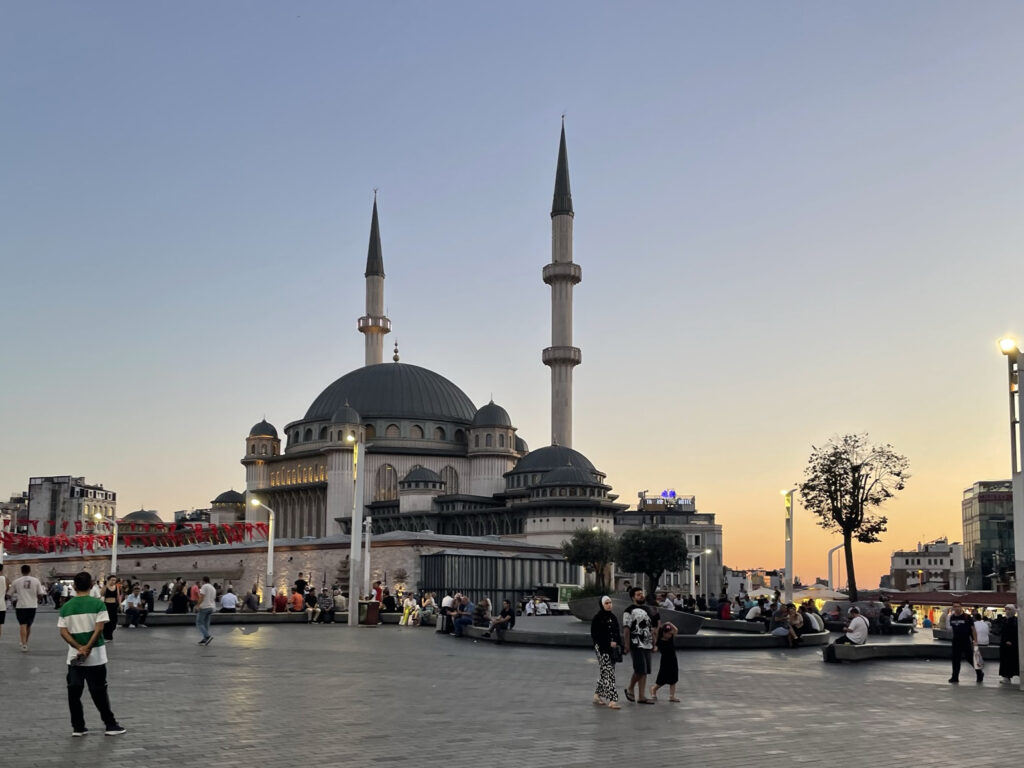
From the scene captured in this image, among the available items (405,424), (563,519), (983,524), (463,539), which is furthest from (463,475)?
(983,524)

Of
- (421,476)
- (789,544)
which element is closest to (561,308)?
(421,476)

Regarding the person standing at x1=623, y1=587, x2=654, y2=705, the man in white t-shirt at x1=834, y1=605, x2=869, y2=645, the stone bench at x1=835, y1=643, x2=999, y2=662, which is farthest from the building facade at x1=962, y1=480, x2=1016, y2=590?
the person standing at x1=623, y1=587, x2=654, y2=705

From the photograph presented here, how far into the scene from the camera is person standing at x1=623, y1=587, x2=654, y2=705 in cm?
1562

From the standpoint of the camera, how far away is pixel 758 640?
28.1 metres

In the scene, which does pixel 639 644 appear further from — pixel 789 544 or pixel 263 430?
pixel 263 430

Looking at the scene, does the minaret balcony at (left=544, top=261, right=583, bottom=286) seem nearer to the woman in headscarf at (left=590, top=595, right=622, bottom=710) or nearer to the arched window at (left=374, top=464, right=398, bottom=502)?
the arched window at (left=374, top=464, right=398, bottom=502)

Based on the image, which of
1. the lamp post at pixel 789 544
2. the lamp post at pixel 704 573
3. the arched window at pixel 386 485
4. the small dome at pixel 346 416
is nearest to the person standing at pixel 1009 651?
the lamp post at pixel 789 544

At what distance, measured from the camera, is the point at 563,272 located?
94.6 m

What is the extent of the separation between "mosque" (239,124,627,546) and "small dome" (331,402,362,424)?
107 mm

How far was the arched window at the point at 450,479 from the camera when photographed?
10525 cm

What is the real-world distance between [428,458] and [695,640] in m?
79.3

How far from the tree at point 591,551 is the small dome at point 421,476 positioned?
21803 millimetres

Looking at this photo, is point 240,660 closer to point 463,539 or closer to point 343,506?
point 463,539

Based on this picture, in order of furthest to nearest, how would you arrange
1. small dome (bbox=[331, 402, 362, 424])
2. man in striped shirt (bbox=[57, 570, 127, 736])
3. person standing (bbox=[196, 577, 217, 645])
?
small dome (bbox=[331, 402, 362, 424]) < person standing (bbox=[196, 577, 217, 645]) < man in striped shirt (bbox=[57, 570, 127, 736])
